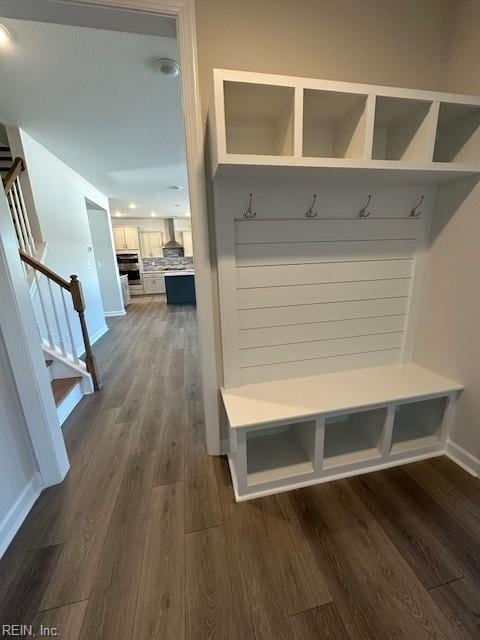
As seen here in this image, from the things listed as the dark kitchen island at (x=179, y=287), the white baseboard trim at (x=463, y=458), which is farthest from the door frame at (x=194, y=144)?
the dark kitchen island at (x=179, y=287)

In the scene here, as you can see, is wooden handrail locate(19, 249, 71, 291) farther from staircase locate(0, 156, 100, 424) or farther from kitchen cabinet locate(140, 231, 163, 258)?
kitchen cabinet locate(140, 231, 163, 258)

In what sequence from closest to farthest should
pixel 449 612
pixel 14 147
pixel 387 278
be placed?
1. pixel 449 612
2. pixel 387 278
3. pixel 14 147

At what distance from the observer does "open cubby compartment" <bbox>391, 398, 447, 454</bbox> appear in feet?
5.43

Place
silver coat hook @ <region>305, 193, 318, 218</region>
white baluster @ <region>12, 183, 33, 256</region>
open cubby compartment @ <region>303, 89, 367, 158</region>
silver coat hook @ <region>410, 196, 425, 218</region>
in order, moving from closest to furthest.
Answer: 1. open cubby compartment @ <region>303, 89, 367, 158</region>
2. silver coat hook @ <region>305, 193, 318, 218</region>
3. silver coat hook @ <region>410, 196, 425, 218</region>
4. white baluster @ <region>12, 183, 33, 256</region>

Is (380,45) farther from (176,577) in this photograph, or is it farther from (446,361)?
(176,577)

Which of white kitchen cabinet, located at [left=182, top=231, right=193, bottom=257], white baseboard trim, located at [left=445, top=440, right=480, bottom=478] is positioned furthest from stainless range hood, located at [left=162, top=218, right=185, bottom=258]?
white baseboard trim, located at [left=445, top=440, right=480, bottom=478]

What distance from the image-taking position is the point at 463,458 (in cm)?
159

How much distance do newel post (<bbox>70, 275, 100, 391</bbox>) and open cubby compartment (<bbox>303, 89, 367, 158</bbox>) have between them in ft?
7.40

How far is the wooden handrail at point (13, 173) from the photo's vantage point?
101 inches

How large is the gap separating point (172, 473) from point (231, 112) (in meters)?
2.07

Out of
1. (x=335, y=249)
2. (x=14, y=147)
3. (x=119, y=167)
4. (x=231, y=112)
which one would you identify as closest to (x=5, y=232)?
(x=231, y=112)

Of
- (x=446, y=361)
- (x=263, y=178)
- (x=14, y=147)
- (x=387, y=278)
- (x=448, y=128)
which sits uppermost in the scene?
(x=14, y=147)

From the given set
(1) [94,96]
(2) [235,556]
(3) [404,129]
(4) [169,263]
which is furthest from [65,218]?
(4) [169,263]

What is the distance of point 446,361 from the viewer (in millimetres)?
1620
